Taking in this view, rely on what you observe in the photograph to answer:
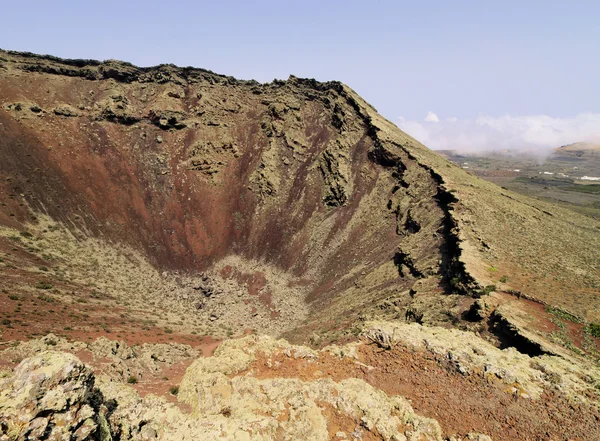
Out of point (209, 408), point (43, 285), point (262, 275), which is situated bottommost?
point (262, 275)

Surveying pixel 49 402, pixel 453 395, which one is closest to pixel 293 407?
pixel 453 395

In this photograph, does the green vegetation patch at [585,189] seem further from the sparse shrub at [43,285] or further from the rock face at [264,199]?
the sparse shrub at [43,285]

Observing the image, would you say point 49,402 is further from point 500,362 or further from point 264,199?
point 264,199

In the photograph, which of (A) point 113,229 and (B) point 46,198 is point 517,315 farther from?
(B) point 46,198

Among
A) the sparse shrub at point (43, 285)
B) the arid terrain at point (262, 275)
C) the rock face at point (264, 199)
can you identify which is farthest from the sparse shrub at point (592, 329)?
the sparse shrub at point (43, 285)

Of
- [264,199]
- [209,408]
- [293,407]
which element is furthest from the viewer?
[264,199]

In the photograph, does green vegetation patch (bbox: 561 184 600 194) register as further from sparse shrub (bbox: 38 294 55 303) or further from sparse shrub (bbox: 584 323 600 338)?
sparse shrub (bbox: 38 294 55 303)

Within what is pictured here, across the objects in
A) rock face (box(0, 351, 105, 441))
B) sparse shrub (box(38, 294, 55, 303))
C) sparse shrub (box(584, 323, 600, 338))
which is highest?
rock face (box(0, 351, 105, 441))

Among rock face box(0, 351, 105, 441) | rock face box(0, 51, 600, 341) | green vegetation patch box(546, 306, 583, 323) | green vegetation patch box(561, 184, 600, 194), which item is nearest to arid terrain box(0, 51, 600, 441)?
rock face box(0, 351, 105, 441)
